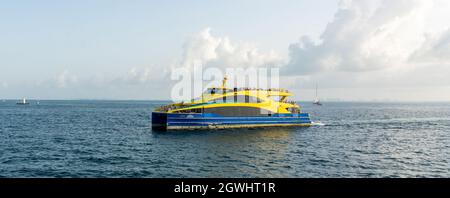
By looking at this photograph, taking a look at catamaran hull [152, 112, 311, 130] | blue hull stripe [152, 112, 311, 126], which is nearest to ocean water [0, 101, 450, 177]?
catamaran hull [152, 112, 311, 130]

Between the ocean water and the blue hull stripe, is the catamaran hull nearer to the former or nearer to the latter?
the blue hull stripe

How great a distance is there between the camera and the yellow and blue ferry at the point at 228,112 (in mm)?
50812

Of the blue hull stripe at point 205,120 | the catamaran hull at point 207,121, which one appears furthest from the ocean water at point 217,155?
the blue hull stripe at point 205,120

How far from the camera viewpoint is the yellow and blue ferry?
50.8 meters

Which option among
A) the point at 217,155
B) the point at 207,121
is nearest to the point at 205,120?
the point at 207,121

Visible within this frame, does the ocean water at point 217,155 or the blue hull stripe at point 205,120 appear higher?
the blue hull stripe at point 205,120

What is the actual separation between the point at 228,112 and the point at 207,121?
13.7 ft

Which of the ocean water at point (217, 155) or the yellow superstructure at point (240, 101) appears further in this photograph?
the yellow superstructure at point (240, 101)

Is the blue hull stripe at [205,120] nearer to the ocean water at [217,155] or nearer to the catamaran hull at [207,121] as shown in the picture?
the catamaran hull at [207,121]

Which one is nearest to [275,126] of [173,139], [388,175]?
[173,139]

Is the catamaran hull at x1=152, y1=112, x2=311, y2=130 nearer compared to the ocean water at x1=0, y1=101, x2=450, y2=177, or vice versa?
the ocean water at x1=0, y1=101, x2=450, y2=177

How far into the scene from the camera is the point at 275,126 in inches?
2287

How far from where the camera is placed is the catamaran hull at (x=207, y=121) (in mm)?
50000
